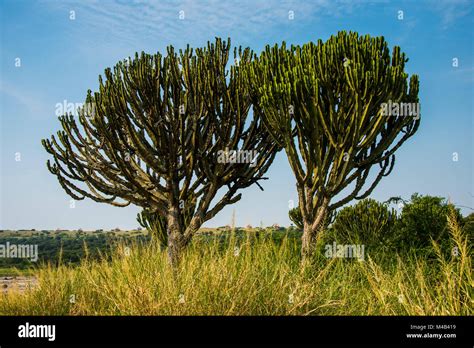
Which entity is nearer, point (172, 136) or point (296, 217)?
point (172, 136)

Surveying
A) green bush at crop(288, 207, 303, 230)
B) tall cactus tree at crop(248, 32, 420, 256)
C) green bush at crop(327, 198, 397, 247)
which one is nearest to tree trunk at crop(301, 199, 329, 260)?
tall cactus tree at crop(248, 32, 420, 256)

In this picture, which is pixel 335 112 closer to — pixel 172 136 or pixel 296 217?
pixel 172 136

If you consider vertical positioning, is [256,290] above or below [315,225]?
below

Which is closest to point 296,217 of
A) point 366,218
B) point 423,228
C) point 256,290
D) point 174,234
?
point 366,218

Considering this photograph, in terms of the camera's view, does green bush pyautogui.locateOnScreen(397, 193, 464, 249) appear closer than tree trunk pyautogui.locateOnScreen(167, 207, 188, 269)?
Yes

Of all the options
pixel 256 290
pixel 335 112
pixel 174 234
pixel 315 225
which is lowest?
pixel 256 290

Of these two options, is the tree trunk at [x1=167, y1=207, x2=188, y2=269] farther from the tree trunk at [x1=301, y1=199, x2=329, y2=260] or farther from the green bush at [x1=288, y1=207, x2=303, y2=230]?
the green bush at [x1=288, y1=207, x2=303, y2=230]

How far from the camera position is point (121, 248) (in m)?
8.52

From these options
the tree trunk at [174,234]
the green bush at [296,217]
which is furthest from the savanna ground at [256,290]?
the green bush at [296,217]

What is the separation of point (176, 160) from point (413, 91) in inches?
219

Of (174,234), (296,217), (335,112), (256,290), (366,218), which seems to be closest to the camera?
(256,290)

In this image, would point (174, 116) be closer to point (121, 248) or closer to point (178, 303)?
point (121, 248)

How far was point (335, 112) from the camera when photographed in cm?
984

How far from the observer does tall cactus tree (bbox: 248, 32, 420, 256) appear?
983cm
